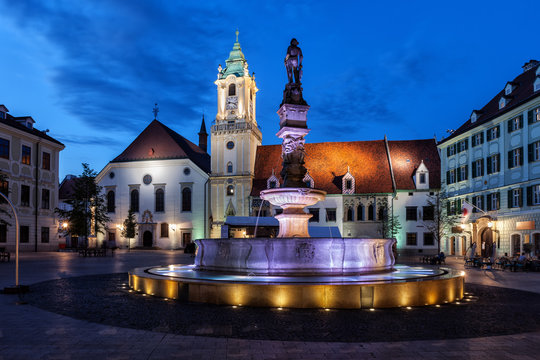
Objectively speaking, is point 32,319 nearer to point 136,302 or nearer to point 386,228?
point 136,302

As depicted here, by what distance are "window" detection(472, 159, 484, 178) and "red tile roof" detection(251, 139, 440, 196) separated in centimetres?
997

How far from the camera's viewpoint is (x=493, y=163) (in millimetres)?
36125

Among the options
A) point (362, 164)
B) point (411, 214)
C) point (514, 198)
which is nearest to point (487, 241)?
point (514, 198)

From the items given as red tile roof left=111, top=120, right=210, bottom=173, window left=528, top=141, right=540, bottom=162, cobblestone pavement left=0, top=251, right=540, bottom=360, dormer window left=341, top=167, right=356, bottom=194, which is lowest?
cobblestone pavement left=0, top=251, right=540, bottom=360

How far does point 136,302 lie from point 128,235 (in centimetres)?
4685

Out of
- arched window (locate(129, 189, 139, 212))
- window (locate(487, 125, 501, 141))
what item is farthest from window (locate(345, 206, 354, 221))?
arched window (locate(129, 189, 139, 212))

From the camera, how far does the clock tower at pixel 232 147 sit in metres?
55.0

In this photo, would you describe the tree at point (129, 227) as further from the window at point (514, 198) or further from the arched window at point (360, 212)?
the window at point (514, 198)

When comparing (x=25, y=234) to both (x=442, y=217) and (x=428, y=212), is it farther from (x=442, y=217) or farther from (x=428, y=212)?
(x=428, y=212)

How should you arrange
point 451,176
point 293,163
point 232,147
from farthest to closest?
point 232,147 → point 451,176 → point 293,163

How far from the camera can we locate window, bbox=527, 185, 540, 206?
30069 mm

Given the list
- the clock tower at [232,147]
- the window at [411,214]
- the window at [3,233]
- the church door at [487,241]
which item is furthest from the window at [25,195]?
the church door at [487,241]

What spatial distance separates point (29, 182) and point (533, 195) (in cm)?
4105

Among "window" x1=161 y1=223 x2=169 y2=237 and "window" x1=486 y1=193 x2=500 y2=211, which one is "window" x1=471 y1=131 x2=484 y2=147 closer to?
"window" x1=486 y1=193 x2=500 y2=211
